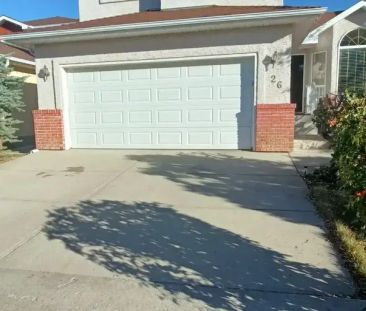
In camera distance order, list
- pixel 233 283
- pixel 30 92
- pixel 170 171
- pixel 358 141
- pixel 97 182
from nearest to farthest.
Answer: pixel 233 283
pixel 358 141
pixel 97 182
pixel 170 171
pixel 30 92

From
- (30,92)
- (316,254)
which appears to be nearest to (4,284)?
(316,254)

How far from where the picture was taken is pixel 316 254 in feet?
11.8

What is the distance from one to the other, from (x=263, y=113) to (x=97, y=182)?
461 cm

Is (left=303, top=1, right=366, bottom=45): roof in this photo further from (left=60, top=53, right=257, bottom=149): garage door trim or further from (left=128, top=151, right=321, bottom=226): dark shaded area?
(left=128, top=151, right=321, bottom=226): dark shaded area

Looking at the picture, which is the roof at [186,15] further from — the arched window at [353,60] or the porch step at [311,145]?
the arched window at [353,60]

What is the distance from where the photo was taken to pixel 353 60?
12008mm

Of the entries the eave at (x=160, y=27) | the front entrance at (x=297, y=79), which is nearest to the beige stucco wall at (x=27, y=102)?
the eave at (x=160, y=27)

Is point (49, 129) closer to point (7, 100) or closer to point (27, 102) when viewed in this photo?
point (7, 100)

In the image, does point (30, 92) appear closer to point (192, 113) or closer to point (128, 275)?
point (192, 113)

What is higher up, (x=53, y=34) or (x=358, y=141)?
(x=53, y=34)

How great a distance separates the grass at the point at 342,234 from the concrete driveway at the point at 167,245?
4.7 inches

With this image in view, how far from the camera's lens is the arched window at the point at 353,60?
1191 cm

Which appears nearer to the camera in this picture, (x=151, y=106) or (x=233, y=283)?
(x=233, y=283)

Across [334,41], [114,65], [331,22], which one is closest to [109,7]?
[114,65]
